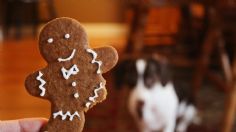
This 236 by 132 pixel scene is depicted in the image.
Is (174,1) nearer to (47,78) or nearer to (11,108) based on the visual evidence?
(11,108)

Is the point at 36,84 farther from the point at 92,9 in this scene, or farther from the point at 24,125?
the point at 92,9

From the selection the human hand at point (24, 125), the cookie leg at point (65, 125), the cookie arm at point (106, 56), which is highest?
the cookie arm at point (106, 56)

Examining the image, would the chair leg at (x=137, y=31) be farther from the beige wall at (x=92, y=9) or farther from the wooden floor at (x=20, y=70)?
the beige wall at (x=92, y=9)

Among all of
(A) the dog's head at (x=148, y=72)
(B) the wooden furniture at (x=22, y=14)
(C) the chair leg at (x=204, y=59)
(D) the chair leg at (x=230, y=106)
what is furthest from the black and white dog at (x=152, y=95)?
(B) the wooden furniture at (x=22, y=14)

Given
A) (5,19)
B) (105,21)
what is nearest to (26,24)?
(5,19)

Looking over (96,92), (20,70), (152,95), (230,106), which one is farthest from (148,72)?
(20,70)

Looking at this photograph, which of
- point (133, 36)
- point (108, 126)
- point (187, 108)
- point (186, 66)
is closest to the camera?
point (187, 108)

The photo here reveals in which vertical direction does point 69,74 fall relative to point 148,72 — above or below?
above
